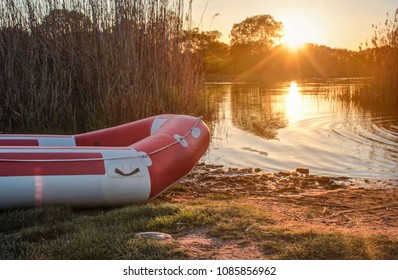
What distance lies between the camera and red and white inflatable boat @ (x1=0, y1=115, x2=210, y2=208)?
11.1 feet

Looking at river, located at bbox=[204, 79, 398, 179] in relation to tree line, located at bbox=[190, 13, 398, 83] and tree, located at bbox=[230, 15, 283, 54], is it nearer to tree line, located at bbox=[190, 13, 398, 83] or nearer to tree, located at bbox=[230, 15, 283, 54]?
tree line, located at bbox=[190, 13, 398, 83]

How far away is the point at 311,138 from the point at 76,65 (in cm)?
323

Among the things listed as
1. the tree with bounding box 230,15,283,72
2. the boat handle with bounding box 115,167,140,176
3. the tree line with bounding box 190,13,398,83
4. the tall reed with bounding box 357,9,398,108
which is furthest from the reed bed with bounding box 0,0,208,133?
the tall reed with bounding box 357,9,398,108

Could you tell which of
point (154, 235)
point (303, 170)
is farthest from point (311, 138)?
point (154, 235)

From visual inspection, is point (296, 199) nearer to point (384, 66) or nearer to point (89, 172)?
point (89, 172)

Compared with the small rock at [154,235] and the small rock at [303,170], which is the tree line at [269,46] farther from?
the small rock at [154,235]

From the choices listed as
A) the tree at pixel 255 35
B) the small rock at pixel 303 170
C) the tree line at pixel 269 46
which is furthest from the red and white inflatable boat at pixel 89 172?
the tree at pixel 255 35

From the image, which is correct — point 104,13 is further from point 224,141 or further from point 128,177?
point 128,177

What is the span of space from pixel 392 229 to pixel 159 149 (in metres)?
1.69

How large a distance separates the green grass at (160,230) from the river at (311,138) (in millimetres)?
2269

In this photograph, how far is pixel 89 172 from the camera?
3.53 meters

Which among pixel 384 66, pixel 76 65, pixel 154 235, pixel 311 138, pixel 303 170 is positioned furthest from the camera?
pixel 384 66

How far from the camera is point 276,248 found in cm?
254
